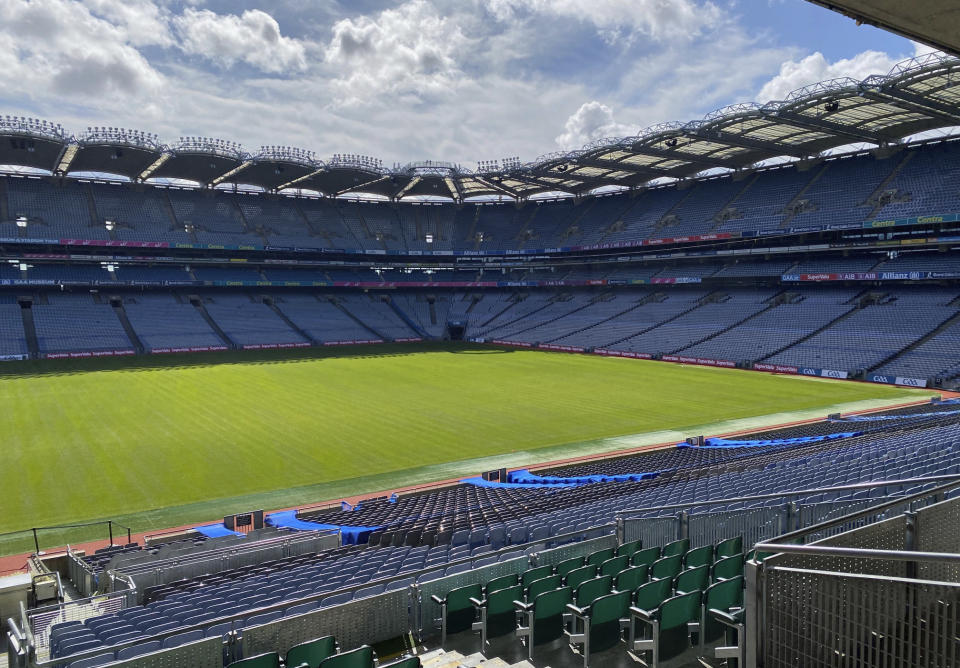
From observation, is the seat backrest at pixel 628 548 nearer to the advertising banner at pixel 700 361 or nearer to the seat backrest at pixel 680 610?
the seat backrest at pixel 680 610

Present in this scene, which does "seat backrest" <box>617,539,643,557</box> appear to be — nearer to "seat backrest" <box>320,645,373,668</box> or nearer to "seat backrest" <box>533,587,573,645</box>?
"seat backrest" <box>533,587,573,645</box>

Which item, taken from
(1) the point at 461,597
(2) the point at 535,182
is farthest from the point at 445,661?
(2) the point at 535,182

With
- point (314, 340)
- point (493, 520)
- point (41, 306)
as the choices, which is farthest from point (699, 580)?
point (41, 306)

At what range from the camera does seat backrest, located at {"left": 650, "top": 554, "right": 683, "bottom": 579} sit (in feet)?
24.9

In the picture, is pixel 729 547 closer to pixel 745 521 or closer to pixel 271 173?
pixel 745 521

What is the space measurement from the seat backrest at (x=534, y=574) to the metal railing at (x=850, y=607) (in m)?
3.98

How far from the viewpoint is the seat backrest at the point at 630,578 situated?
7.27m

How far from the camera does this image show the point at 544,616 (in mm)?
6707

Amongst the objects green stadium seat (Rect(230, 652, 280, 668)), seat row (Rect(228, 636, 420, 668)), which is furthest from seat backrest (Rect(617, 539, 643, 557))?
green stadium seat (Rect(230, 652, 280, 668))

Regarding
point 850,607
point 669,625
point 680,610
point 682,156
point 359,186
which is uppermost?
point 359,186

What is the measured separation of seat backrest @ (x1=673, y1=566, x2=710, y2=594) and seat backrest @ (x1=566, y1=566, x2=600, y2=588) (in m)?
1.02

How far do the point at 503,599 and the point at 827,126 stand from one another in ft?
173

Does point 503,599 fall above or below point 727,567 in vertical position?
below

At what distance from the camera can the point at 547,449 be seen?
2639 cm
